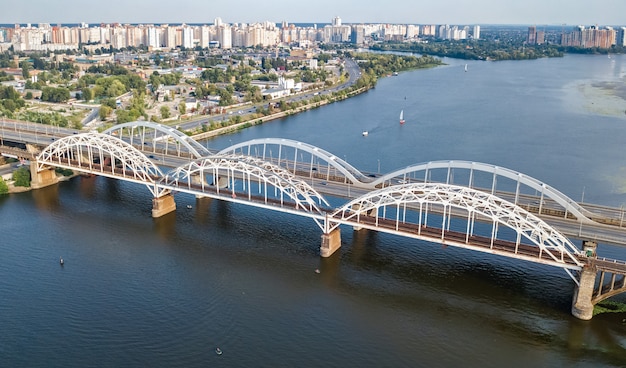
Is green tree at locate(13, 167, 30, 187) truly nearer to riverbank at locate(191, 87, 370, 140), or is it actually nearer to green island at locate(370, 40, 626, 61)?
riverbank at locate(191, 87, 370, 140)

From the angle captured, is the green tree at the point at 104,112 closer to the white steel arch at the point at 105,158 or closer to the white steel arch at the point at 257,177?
the white steel arch at the point at 105,158

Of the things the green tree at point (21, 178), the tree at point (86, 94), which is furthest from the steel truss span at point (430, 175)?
the tree at point (86, 94)

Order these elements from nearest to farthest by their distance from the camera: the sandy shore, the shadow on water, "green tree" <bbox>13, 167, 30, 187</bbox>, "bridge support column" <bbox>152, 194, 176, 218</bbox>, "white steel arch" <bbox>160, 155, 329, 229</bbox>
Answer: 1. "white steel arch" <bbox>160, 155, 329, 229</bbox>
2. "bridge support column" <bbox>152, 194, 176, 218</bbox>
3. the shadow on water
4. "green tree" <bbox>13, 167, 30, 187</bbox>
5. the sandy shore

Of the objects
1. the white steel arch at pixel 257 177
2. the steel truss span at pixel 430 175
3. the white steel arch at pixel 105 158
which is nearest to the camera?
the steel truss span at pixel 430 175

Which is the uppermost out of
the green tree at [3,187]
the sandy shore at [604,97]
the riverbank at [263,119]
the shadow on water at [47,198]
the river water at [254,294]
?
the sandy shore at [604,97]

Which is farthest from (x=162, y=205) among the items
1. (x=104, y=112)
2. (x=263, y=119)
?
(x=263, y=119)

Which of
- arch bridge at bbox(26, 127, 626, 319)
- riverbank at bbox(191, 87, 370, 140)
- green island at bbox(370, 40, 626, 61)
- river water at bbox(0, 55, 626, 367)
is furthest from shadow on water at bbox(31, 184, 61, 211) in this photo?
green island at bbox(370, 40, 626, 61)
